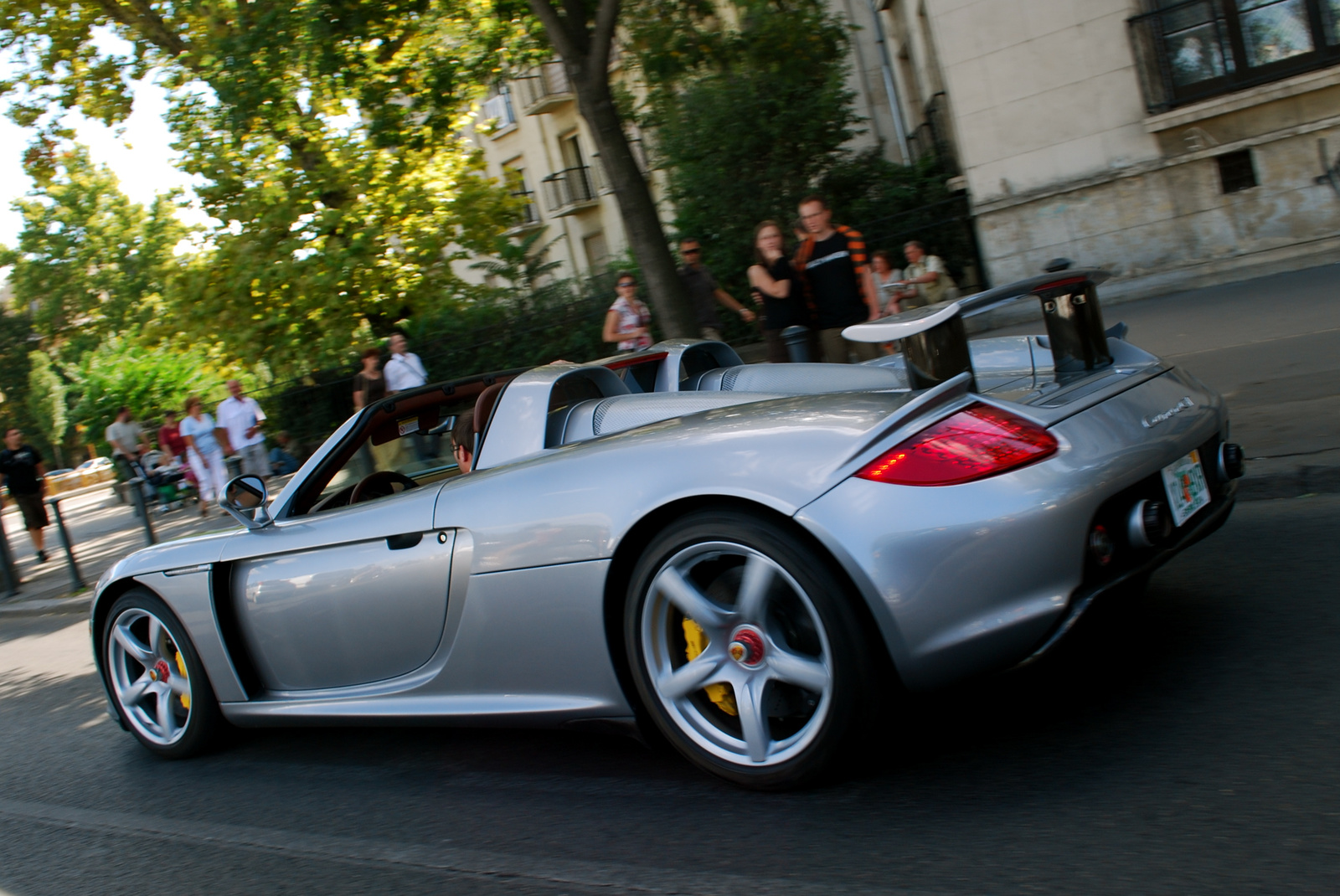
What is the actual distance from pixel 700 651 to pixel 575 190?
108 ft

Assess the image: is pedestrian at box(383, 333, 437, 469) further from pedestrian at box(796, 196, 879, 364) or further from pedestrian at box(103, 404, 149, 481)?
pedestrian at box(103, 404, 149, 481)

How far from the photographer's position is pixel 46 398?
64.8 meters

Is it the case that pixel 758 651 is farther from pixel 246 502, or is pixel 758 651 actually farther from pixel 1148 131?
pixel 1148 131

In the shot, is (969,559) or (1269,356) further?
(1269,356)

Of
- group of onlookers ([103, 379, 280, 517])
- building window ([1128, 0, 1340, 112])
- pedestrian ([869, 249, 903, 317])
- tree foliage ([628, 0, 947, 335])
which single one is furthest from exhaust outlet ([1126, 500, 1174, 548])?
tree foliage ([628, 0, 947, 335])

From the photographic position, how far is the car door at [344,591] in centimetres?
341

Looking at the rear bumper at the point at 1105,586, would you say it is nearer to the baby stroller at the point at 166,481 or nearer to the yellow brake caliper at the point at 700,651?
the yellow brake caliper at the point at 700,651

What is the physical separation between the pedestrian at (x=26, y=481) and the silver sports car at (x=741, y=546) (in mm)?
13029

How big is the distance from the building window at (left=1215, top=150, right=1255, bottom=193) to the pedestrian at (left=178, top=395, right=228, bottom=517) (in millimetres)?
14197

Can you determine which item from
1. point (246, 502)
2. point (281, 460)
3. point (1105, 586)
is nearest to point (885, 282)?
point (281, 460)

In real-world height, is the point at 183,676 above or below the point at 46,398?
below

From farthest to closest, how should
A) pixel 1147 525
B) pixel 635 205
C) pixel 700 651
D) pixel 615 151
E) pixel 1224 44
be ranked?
pixel 1224 44 < pixel 635 205 < pixel 615 151 < pixel 700 651 < pixel 1147 525

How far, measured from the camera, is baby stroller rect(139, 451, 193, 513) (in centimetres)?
2097

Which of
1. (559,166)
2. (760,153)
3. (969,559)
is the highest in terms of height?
(559,166)
